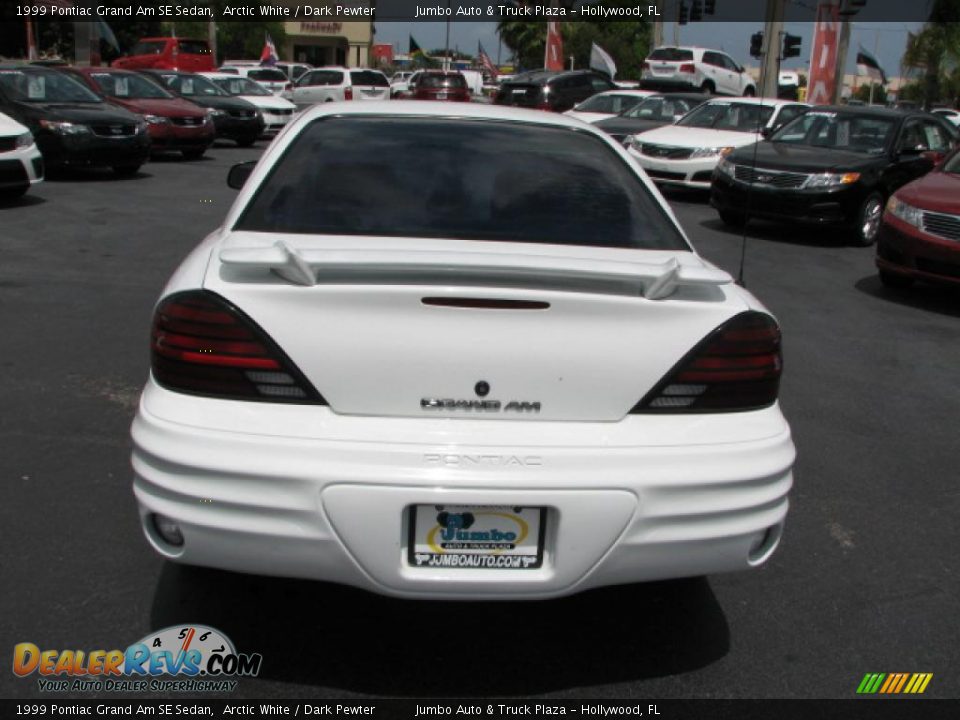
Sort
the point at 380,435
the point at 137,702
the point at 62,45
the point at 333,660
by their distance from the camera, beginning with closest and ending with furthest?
the point at 380,435
the point at 137,702
the point at 333,660
the point at 62,45

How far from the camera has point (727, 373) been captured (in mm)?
2814

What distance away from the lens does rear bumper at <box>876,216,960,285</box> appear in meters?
8.30

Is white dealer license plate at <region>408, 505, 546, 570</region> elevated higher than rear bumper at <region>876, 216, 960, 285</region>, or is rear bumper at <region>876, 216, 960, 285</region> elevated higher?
white dealer license plate at <region>408, 505, 546, 570</region>

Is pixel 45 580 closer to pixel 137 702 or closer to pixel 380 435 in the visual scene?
pixel 137 702

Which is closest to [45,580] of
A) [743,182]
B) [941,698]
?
[941,698]

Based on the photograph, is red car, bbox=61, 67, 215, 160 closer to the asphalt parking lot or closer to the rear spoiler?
the asphalt parking lot

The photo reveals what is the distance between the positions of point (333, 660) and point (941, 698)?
175 cm

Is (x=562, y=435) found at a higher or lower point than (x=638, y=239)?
lower

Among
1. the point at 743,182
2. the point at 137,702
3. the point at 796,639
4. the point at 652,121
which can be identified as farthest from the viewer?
the point at 652,121

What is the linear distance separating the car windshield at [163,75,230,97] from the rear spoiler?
20.1 m

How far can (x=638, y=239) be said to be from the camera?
131 inches

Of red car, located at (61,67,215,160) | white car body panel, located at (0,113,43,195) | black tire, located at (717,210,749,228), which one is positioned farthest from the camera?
red car, located at (61,67,215,160)

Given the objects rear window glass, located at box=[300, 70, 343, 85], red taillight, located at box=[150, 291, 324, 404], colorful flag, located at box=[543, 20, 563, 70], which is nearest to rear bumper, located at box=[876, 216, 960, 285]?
red taillight, located at box=[150, 291, 324, 404]

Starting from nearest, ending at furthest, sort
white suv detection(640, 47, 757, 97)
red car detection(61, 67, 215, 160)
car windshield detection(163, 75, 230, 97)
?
red car detection(61, 67, 215, 160), car windshield detection(163, 75, 230, 97), white suv detection(640, 47, 757, 97)
